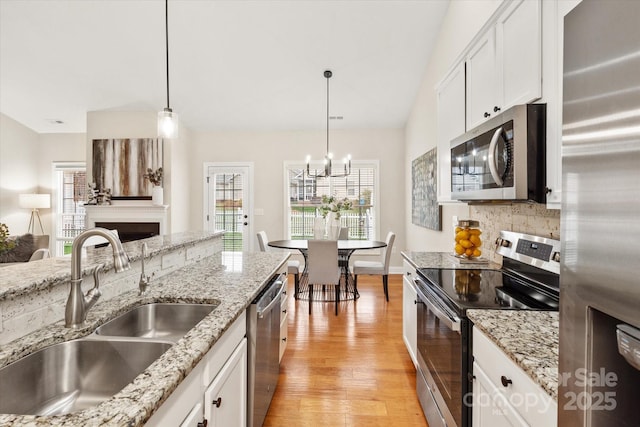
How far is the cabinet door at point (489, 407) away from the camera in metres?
1.04

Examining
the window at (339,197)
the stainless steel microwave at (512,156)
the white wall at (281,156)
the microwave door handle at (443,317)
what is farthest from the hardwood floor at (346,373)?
the white wall at (281,156)

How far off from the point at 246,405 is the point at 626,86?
1.76 m

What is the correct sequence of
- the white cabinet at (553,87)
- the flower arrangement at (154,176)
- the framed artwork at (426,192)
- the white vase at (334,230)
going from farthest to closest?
1. the flower arrangement at (154,176)
2. the white vase at (334,230)
3. the framed artwork at (426,192)
4. the white cabinet at (553,87)

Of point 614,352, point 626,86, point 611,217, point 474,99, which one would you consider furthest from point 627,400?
point 474,99

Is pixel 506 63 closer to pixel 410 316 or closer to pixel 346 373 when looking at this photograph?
pixel 410 316

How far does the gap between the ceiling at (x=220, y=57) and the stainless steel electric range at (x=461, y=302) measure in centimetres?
291

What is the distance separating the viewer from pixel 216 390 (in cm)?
118

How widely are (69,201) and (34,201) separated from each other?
2.04 feet

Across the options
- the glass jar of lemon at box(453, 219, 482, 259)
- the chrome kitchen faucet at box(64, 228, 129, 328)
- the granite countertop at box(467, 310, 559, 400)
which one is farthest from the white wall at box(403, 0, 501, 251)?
the chrome kitchen faucet at box(64, 228, 129, 328)

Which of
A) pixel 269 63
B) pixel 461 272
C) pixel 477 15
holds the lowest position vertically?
pixel 461 272

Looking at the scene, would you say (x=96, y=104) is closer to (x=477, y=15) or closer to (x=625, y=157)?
(x=477, y=15)

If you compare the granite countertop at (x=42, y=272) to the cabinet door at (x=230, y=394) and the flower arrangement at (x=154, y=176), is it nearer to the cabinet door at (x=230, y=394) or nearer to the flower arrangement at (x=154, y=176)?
the cabinet door at (x=230, y=394)

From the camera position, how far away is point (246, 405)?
161cm

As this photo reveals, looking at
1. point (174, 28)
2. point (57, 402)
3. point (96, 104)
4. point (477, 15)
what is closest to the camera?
point (57, 402)
